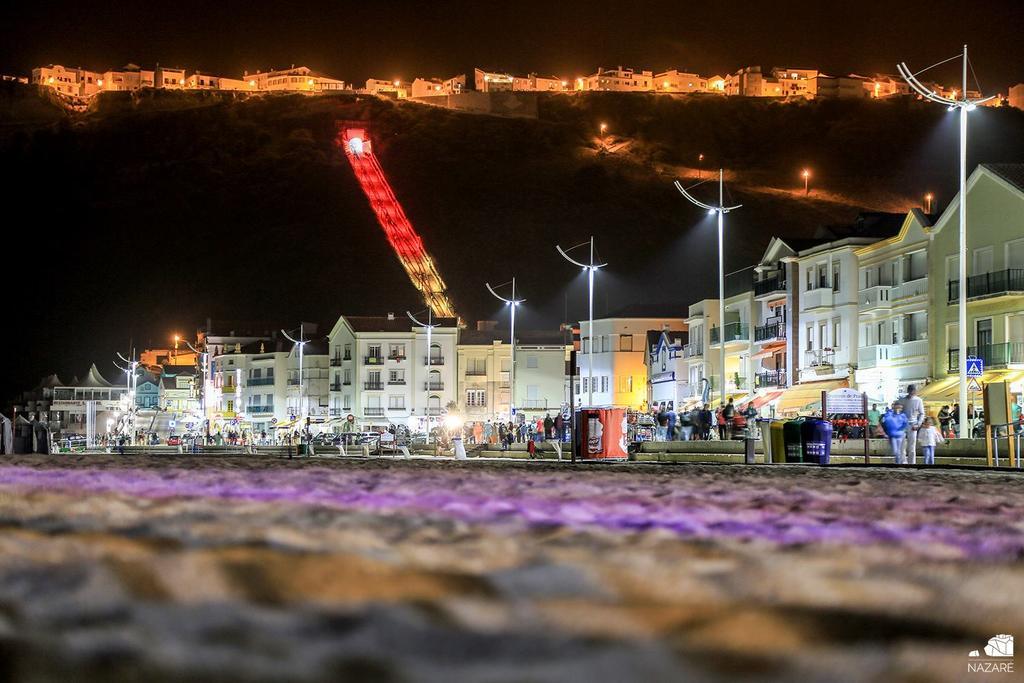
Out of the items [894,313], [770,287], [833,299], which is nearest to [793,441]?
[894,313]

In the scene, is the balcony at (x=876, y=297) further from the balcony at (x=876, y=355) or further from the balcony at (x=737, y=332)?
the balcony at (x=737, y=332)

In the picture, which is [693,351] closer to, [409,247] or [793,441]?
[793,441]

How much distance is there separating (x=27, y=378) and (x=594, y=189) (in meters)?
85.6

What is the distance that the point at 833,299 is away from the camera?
6378 cm

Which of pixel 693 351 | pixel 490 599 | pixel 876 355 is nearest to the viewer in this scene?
pixel 490 599

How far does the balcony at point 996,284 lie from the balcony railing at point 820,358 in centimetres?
1290

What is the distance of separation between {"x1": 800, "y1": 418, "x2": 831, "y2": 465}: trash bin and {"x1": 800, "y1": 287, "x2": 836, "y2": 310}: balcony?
39087mm

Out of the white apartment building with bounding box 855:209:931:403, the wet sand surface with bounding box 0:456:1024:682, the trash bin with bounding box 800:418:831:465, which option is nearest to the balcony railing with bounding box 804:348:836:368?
the white apartment building with bounding box 855:209:931:403

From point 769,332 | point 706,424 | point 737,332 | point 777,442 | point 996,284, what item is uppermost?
point 737,332

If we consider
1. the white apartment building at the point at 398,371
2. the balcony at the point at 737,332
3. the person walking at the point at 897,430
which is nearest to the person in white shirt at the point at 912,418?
the person walking at the point at 897,430

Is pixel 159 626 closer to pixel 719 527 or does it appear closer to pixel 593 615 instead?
pixel 593 615

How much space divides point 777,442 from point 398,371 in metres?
83.8

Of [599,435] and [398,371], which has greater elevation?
[398,371]

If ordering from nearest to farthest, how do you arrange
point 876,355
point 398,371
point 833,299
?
point 876,355, point 833,299, point 398,371
